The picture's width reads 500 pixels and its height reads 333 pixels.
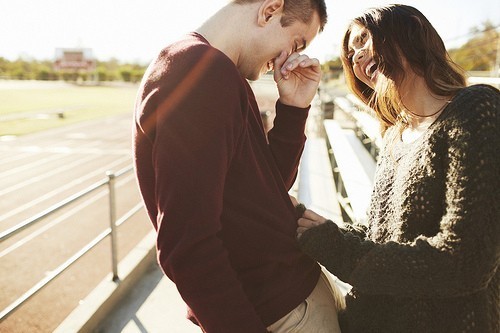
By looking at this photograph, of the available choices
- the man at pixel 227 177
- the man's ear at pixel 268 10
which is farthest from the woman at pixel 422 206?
the man's ear at pixel 268 10

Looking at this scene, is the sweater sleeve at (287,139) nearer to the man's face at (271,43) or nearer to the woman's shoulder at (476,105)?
the man's face at (271,43)

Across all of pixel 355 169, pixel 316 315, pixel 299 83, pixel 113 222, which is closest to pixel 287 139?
pixel 299 83

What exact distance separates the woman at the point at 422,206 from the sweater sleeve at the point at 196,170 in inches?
14.1

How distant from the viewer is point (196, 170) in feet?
3.21

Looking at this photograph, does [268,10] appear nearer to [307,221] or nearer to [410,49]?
[410,49]

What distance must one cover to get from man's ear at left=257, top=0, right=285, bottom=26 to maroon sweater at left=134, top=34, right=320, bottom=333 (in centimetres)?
26

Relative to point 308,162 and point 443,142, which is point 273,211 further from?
point 308,162

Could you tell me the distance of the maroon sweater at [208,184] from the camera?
98cm

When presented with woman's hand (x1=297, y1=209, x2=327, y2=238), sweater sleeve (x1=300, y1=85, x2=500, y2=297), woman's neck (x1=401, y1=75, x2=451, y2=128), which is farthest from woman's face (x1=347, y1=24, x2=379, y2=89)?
woman's hand (x1=297, y1=209, x2=327, y2=238)

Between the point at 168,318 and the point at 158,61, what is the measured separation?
8.61 feet

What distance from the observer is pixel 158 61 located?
3.50 feet

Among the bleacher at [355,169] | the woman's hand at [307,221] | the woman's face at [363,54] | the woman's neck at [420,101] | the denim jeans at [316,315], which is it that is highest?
the woman's face at [363,54]

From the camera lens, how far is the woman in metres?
1.03

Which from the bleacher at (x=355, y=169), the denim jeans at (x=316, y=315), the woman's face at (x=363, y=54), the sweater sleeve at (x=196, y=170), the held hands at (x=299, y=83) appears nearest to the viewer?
the sweater sleeve at (x=196, y=170)
